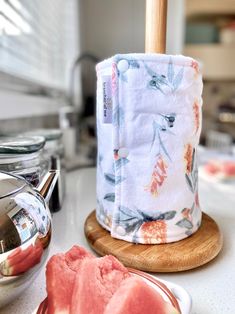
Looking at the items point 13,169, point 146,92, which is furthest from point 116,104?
point 13,169

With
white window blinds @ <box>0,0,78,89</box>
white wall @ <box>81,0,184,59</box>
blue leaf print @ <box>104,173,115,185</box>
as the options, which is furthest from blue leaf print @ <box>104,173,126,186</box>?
white wall @ <box>81,0,184,59</box>

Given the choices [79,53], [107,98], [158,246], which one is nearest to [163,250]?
[158,246]

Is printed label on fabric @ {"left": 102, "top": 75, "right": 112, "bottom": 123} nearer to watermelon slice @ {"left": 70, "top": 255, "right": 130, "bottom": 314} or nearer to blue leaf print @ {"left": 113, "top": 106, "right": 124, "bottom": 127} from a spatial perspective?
blue leaf print @ {"left": 113, "top": 106, "right": 124, "bottom": 127}

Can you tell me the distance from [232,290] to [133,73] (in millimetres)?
289

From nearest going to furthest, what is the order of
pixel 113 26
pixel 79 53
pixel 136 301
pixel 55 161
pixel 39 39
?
pixel 136 301 < pixel 55 161 < pixel 39 39 < pixel 79 53 < pixel 113 26

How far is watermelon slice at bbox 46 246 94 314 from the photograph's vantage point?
0.25 metres

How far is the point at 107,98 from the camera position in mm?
408

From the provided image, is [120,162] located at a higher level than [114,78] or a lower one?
lower

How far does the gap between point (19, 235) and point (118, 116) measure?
0.20m

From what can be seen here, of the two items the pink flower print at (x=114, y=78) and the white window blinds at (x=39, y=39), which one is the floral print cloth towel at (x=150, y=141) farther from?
the white window blinds at (x=39, y=39)

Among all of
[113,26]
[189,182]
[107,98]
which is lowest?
[189,182]

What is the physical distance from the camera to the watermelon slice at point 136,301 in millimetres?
235

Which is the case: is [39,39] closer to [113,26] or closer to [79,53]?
[79,53]

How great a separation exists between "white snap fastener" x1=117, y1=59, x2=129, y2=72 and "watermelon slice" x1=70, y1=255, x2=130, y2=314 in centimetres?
23
